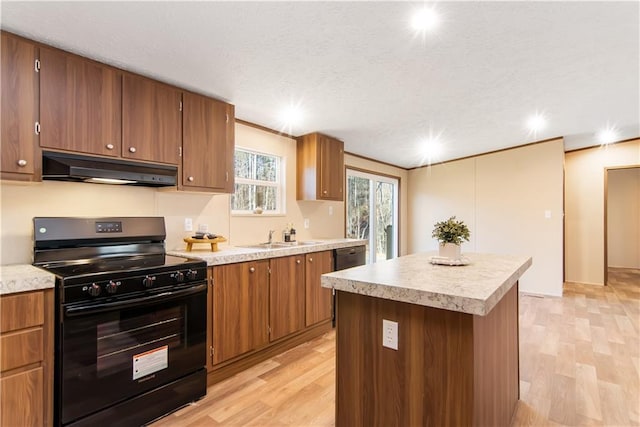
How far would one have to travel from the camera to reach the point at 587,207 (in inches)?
225

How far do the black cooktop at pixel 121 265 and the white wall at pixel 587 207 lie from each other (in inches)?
254

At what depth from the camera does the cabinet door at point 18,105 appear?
1.72 metres

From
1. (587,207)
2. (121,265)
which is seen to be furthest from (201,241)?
(587,207)

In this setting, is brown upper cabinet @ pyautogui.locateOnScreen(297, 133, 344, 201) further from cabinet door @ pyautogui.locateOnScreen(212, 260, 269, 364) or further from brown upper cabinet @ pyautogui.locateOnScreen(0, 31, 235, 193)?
cabinet door @ pyautogui.locateOnScreen(212, 260, 269, 364)

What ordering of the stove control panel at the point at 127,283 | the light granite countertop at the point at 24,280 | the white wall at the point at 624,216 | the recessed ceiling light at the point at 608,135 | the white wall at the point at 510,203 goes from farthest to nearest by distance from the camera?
the white wall at the point at 624,216, the white wall at the point at 510,203, the recessed ceiling light at the point at 608,135, the stove control panel at the point at 127,283, the light granite countertop at the point at 24,280

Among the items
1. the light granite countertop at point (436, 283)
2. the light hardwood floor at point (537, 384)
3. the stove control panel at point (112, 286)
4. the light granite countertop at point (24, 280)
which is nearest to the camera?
the light granite countertop at point (436, 283)

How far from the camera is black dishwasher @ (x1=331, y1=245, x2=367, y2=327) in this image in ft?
11.6

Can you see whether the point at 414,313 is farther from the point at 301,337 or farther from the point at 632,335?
the point at 632,335

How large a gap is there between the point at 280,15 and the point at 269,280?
1.92m

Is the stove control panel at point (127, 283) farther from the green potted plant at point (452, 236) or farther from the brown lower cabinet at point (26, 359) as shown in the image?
the green potted plant at point (452, 236)

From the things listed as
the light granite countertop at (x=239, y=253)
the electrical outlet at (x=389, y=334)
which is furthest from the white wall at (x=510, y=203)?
the electrical outlet at (x=389, y=334)

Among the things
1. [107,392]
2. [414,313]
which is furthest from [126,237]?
[414,313]

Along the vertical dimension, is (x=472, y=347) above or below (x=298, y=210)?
below

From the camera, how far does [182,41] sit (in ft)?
6.35
